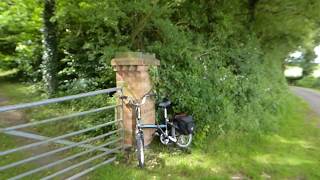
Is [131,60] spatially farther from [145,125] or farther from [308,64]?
[308,64]

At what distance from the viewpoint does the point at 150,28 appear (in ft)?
25.9

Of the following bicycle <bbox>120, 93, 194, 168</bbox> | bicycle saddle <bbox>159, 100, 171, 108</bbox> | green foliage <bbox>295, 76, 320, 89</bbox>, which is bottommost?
green foliage <bbox>295, 76, 320, 89</bbox>

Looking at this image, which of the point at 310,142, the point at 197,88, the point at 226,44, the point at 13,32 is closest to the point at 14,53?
the point at 13,32

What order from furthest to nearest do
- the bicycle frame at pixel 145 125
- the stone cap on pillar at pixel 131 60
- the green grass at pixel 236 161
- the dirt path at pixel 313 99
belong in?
the dirt path at pixel 313 99 → the stone cap on pillar at pixel 131 60 → the bicycle frame at pixel 145 125 → the green grass at pixel 236 161

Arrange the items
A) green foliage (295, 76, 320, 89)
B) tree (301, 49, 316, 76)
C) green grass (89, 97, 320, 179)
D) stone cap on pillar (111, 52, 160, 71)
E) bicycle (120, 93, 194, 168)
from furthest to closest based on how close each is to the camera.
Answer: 1. tree (301, 49, 316, 76)
2. green foliage (295, 76, 320, 89)
3. bicycle (120, 93, 194, 168)
4. stone cap on pillar (111, 52, 160, 71)
5. green grass (89, 97, 320, 179)

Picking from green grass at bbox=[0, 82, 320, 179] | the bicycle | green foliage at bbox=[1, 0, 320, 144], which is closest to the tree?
green foliage at bbox=[1, 0, 320, 144]

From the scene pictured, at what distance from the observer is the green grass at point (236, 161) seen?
6094 mm

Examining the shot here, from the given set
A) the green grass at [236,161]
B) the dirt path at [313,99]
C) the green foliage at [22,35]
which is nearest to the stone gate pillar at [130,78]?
the green grass at [236,161]

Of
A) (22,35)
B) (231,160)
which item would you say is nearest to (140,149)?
(231,160)

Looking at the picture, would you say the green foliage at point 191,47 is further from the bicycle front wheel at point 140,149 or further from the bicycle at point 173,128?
the bicycle front wheel at point 140,149

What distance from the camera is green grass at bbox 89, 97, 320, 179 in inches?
240

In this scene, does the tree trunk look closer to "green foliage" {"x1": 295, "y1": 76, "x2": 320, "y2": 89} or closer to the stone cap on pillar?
the stone cap on pillar

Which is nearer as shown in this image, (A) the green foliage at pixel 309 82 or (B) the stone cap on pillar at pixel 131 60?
(B) the stone cap on pillar at pixel 131 60

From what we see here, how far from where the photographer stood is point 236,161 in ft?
23.1
